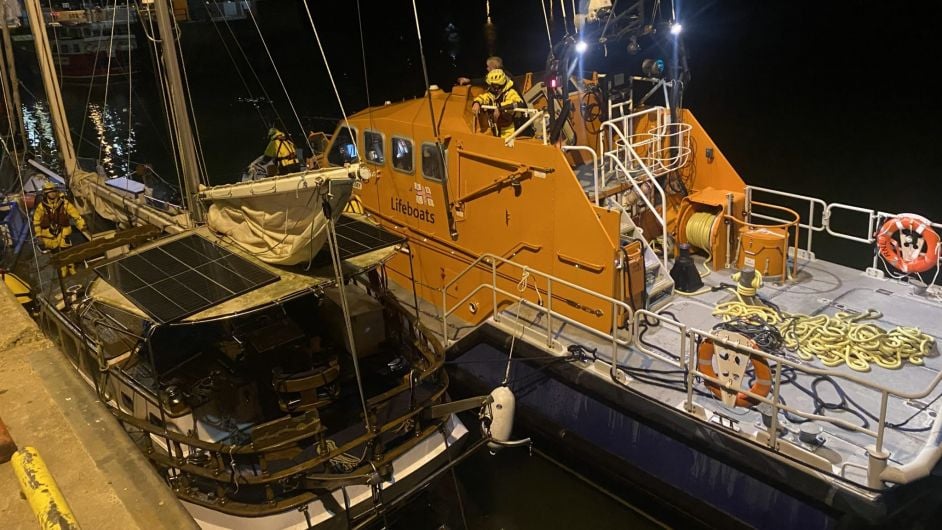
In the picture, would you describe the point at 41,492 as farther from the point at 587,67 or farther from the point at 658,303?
the point at 587,67

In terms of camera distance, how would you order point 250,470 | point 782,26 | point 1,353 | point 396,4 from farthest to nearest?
point 396,4 → point 782,26 → point 250,470 → point 1,353

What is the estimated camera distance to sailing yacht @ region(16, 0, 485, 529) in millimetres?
5824

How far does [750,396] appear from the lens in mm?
5719

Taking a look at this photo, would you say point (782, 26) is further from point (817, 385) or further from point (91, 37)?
point (91, 37)

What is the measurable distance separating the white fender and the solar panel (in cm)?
227

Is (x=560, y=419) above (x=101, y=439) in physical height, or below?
below

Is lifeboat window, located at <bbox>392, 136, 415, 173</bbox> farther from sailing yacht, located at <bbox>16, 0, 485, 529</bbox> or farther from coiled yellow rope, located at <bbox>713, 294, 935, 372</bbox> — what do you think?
coiled yellow rope, located at <bbox>713, 294, 935, 372</bbox>

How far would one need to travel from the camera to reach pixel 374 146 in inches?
385

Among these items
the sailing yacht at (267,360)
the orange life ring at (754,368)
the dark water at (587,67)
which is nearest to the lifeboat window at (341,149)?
the dark water at (587,67)

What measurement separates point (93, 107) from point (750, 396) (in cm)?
3563

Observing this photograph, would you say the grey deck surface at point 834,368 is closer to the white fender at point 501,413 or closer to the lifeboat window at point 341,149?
the white fender at point 501,413

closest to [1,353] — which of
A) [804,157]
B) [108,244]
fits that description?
[108,244]

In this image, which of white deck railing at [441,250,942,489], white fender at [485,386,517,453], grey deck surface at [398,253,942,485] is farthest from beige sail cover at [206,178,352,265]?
grey deck surface at [398,253,942,485]

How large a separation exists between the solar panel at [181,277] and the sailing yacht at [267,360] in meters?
0.02
